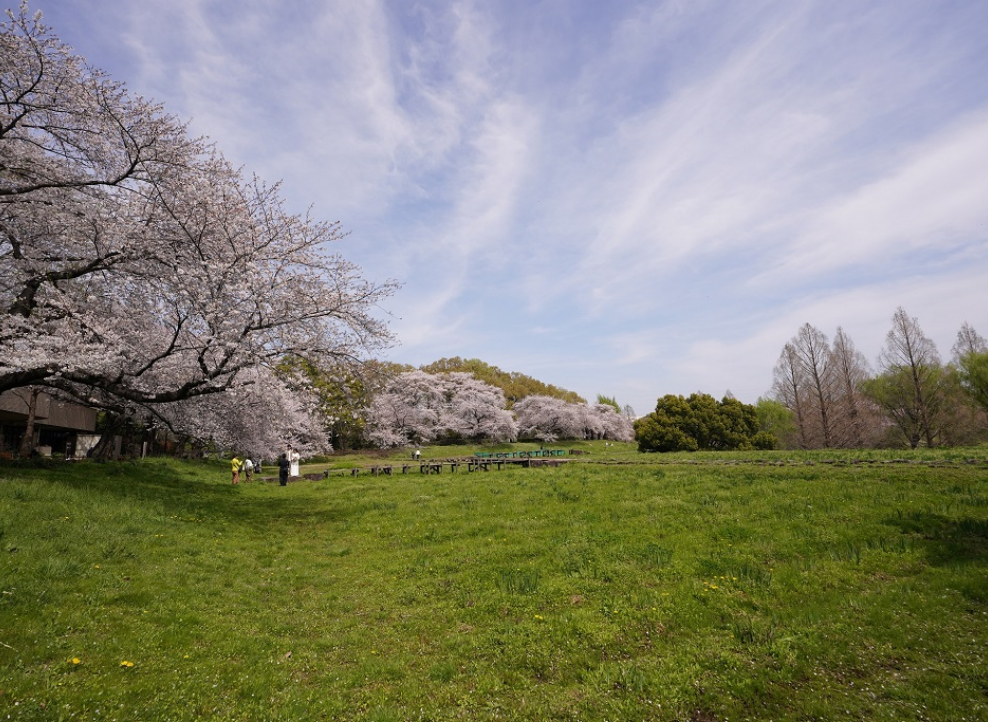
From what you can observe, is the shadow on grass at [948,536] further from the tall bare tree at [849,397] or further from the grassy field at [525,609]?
the tall bare tree at [849,397]

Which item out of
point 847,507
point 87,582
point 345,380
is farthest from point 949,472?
point 87,582

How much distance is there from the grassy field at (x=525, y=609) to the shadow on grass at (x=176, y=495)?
0.68 meters

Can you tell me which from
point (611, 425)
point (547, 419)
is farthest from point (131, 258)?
point (611, 425)

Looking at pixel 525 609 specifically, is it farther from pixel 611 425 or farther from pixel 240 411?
pixel 611 425

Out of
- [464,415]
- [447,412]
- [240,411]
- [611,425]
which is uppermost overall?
[447,412]

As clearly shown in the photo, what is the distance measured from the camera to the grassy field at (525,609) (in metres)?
4.87

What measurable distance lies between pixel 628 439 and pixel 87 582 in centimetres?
8502

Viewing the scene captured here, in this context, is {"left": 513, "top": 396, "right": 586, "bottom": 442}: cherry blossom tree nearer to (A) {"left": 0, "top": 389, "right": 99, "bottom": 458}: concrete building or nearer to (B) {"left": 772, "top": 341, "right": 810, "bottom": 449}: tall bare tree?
(B) {"left": 772, "top": 341, "right": 810, "bottom": 449}: tall bare tree

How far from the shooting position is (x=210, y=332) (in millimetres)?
12930

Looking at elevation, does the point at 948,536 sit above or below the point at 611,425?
below

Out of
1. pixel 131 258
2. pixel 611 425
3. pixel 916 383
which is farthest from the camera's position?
pixel 611 425

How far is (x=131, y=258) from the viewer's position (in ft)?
41.4

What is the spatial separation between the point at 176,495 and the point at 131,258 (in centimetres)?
738

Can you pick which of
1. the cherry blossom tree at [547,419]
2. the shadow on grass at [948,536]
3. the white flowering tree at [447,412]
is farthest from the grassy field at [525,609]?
the cherry blossom tree at [547,419]
